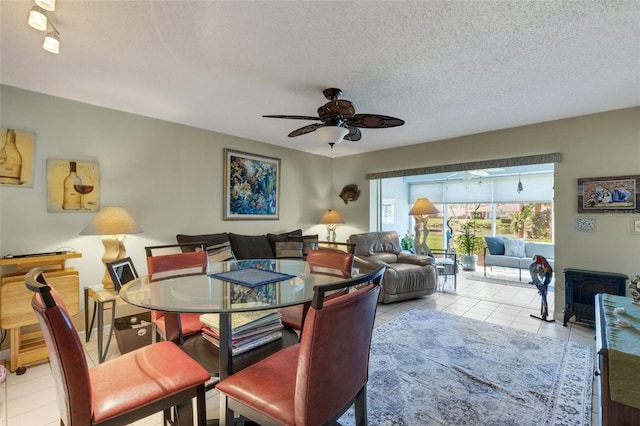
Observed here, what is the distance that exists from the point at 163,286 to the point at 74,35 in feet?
5.61

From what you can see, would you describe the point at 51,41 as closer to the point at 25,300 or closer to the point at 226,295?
the point at 226,295

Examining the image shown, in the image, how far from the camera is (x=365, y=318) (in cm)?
119

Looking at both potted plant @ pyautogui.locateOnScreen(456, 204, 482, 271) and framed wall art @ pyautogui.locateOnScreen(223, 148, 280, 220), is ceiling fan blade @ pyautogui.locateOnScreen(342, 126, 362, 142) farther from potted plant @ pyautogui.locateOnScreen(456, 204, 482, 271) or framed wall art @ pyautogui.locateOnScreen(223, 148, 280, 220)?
potted plant @ pyautogui.locateOnScreen(456, 204, 482, 271)

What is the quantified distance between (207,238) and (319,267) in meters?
2.04

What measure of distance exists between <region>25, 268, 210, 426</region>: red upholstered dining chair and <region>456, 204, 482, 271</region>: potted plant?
6.62m

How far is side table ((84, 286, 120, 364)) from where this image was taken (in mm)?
2458

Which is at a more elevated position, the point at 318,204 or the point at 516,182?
the point at 516,182

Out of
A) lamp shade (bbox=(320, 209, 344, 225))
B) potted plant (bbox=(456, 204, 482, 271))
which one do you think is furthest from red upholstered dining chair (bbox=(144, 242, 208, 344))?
potted plant (bbox=(456, 204, 482, 271))

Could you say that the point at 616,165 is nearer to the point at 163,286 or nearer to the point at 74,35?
the point at 163,286

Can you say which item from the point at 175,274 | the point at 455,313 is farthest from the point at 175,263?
the point at 455,313

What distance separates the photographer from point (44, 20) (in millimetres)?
1575

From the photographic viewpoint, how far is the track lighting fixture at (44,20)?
1.46 m

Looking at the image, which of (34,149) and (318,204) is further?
(318,204)

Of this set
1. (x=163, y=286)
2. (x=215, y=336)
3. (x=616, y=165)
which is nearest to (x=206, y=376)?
(x=215, y=336)
